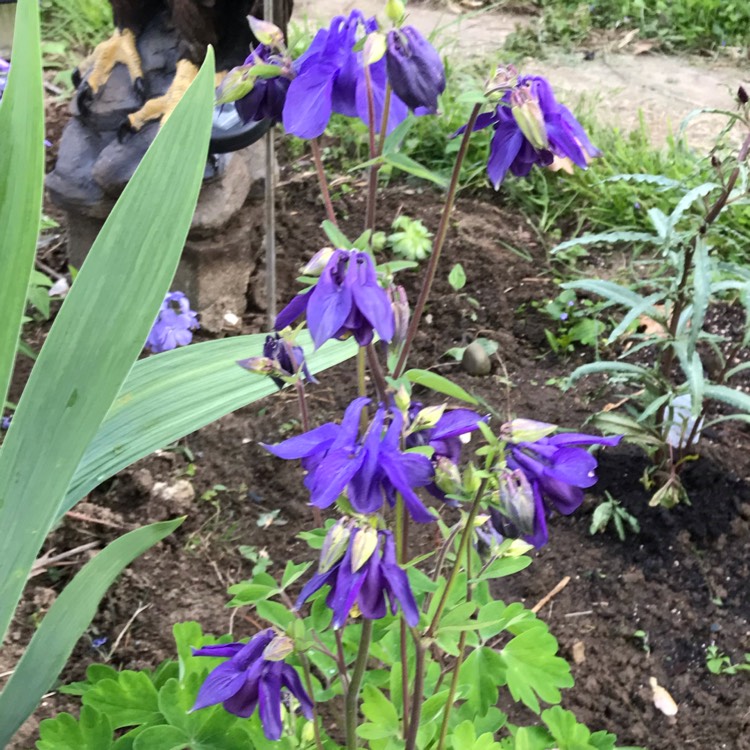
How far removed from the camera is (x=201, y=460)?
1664mm

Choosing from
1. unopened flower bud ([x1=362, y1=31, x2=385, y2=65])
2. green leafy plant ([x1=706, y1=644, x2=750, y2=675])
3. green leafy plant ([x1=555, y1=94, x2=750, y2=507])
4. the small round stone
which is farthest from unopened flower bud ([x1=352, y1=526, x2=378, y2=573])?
the small round stone

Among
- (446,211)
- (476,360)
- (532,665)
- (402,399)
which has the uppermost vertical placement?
(446,211)

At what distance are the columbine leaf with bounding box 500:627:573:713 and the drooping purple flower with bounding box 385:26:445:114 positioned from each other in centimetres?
63

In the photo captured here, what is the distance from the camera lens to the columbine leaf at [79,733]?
91 cm

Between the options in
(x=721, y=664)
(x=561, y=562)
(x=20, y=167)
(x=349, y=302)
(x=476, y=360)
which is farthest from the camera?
(x=476, y=360)

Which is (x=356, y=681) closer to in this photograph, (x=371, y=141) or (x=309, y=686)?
(x=309, y=686)

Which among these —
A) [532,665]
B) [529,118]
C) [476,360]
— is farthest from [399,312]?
[476,360]

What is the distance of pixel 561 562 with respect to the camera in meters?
1.48

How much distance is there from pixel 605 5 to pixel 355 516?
11.1 feet

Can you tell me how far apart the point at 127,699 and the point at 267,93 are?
27.1 inches

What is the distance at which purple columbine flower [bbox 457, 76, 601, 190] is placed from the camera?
605 millimetres

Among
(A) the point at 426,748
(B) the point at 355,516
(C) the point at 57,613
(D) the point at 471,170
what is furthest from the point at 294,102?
(D) the point at 471,170

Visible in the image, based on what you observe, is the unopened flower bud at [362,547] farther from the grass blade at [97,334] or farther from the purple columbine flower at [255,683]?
the grass blade at [97,334]

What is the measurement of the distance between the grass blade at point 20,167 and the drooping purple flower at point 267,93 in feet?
0.67
